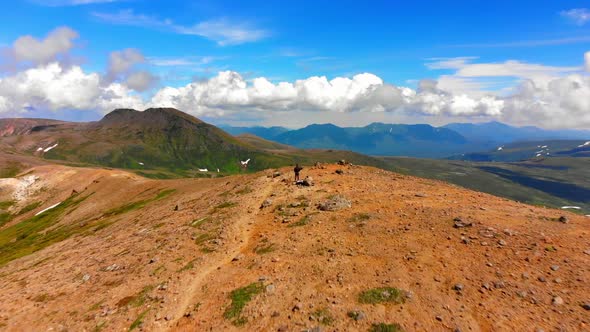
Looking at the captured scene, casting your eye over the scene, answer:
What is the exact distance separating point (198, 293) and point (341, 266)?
12200mm

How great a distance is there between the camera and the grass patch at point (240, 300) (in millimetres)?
23773

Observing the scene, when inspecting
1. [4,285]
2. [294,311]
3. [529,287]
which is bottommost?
[4,285]

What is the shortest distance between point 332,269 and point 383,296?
517 cm

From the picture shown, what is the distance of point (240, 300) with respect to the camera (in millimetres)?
25547

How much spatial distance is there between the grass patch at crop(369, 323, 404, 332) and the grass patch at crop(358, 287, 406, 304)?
2.23 meters

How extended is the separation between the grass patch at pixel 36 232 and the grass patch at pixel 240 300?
76283 millimetres

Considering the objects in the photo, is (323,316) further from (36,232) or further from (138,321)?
(36,232)

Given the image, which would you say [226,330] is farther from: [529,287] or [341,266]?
[529,287]

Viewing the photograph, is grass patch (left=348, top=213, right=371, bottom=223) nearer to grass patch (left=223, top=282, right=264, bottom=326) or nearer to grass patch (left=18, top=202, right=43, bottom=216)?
grass patch (left=223, top=282, right=264, bottom=326)

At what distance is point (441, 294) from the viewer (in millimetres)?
22766

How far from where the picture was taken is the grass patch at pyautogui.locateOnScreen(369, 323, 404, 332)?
66.4ft

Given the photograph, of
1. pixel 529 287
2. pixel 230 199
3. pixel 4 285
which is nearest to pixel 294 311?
pixel 529 287

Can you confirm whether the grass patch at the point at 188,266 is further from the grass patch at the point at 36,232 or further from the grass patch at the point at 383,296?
the grass patch at the point at 36,232

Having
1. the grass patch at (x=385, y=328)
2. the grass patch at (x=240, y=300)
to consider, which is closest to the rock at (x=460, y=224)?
the grass patch at (x=385, y=328)
